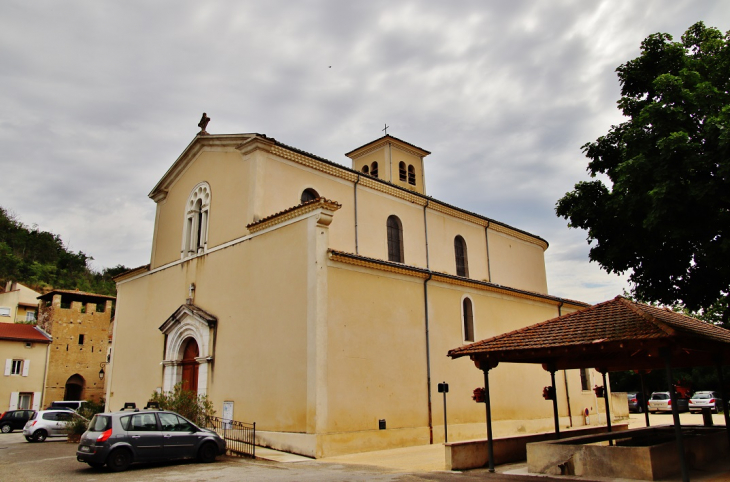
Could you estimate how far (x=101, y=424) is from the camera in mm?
13062

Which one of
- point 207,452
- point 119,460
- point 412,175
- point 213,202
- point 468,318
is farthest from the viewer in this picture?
point 412,175

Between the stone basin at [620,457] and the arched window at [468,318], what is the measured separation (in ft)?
28.5

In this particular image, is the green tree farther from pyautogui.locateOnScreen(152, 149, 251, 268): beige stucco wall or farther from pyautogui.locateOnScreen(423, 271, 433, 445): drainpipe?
pyautogui.locateOnScreen(152, 149, 251, 268): beige stucco wall

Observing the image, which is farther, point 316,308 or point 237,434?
point 237,434

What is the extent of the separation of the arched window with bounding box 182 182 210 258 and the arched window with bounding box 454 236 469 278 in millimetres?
11542

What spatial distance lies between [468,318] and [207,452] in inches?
446

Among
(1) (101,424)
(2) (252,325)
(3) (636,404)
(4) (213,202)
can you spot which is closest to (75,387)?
(4) (213,202)

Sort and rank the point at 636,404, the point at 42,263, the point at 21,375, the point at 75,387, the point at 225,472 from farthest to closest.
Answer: the point at 42,263 → the point at 75,387 → the point at 636,404 → the point at 21,375 → the point at 225,472

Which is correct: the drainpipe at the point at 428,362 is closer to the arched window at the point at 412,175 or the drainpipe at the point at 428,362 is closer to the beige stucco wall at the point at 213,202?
the beige stucco wall at the point at 213,202

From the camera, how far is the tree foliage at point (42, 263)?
66438 mm

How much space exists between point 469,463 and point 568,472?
7.35 ft

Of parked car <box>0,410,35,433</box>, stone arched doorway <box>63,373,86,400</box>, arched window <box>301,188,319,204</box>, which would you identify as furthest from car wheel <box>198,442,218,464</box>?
stone arched doorway <box>63,373,86,400</box>

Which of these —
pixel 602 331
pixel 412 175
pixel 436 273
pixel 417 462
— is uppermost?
pixel 412 175

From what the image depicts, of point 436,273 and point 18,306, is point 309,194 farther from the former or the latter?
point 18,306
